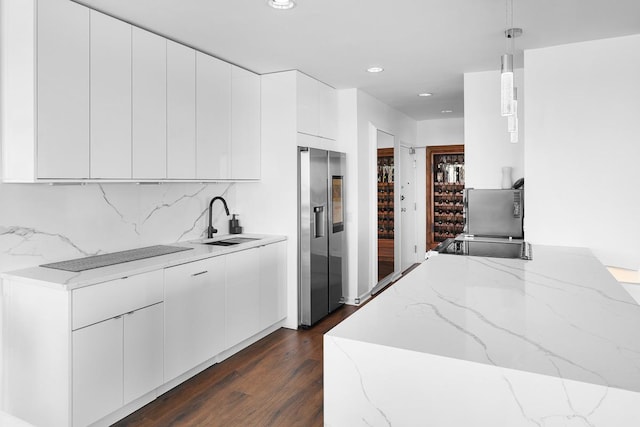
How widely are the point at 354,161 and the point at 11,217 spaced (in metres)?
3.24

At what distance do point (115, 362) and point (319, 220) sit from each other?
2244 millimetres

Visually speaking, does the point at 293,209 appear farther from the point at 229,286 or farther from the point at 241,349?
the point at 241,349

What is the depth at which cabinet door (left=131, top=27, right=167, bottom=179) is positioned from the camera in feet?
9.31

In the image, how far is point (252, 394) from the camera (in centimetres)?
283

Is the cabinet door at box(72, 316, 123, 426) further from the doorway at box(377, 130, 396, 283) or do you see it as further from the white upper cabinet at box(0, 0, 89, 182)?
the doorway at box(377, 130, 396, 283)

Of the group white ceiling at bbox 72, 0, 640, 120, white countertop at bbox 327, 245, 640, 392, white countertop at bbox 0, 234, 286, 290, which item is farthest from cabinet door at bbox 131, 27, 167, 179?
white countertop at bbox 327, 245, 640, 392

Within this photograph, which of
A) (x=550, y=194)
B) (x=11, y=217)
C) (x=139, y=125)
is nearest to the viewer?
(x=11, y=217)

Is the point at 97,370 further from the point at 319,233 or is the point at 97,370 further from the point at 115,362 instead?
the point at 319,233

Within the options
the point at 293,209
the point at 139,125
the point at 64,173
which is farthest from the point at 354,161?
the point at 64,173

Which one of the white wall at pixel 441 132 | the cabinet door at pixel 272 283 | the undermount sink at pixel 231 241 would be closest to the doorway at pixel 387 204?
the white wall at pixel 441 132

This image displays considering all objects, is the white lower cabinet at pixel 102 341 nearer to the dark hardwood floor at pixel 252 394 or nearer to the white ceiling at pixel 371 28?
the dark hardwood floor at pixel 252 394

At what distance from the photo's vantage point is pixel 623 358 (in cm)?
117

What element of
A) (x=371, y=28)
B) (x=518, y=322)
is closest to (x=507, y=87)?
(x=518, y=322)

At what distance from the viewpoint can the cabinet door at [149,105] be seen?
2838 millimetres
